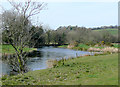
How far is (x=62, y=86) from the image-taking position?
285 inches

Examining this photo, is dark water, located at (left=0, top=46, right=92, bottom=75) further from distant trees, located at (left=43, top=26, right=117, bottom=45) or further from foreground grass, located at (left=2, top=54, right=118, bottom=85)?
distant trees, located at (left=43, top=26, right=117, bottom=45)

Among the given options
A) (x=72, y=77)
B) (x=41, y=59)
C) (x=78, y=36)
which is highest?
(x=78, y=36)

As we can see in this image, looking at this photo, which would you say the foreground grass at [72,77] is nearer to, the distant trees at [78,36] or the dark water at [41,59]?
the dark water at [41,59]

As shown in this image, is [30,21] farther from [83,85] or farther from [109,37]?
[109,37]

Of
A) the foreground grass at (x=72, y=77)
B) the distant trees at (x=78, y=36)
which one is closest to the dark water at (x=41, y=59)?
the foreground grass at (x=72, y=77)

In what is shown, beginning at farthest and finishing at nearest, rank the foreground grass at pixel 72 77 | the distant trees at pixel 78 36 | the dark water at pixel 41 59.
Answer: the distant trees at pixel 78 36 → the dark water at pixel 41 59 → the foreground grass at pixel 72 77

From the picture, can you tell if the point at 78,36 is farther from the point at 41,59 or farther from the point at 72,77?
the point at 72,77

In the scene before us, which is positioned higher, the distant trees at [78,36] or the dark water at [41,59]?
A: the distant trees at [78,36]

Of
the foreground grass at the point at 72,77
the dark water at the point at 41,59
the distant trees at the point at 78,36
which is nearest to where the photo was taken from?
the foreground grass at the point at 72,77

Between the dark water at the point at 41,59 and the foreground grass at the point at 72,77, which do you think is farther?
the dark water at the point at 41,59

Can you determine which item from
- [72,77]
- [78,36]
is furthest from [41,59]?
[78,36]

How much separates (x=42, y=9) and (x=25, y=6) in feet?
6.35

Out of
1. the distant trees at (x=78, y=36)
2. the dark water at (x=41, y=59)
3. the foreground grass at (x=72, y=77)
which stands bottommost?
the dark water at (x=41, y=59)

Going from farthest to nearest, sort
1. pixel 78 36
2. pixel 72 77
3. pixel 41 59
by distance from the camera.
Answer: pixel 78 36 < pixel 41 59 < pixel 72 77
